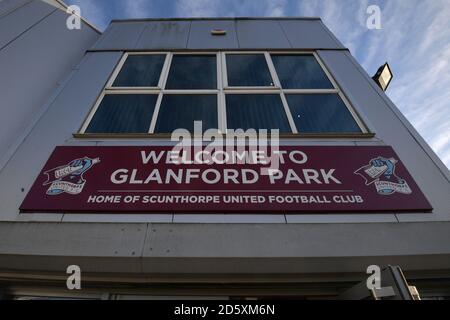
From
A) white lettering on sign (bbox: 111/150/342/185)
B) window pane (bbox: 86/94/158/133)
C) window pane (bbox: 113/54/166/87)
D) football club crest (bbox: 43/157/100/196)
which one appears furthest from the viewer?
window pane (bbox: 113/54/166/87)

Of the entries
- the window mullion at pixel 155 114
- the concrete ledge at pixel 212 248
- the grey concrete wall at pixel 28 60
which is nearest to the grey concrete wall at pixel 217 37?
Result: the grey concrete wall at pixel 28 60

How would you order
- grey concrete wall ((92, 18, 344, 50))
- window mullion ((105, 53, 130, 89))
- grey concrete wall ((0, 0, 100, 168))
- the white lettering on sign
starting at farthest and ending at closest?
grey concrete wall ((92, 18, 344, 50)) < window mullion ((105, 53, 130, 89)) < grey concrete wall ((0, 0, 100, 168)) < the white lettering on sign

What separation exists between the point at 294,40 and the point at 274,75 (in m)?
1.63

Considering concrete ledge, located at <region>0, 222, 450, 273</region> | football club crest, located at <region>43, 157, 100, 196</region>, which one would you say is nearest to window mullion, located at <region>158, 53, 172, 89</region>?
football club crest, located at <region>43, 157, 100, 196</region>

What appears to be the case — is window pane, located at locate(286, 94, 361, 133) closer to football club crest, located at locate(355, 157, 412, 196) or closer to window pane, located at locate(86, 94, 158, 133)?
Answer: football club crest, located at locate(355, 157, 412, 196)

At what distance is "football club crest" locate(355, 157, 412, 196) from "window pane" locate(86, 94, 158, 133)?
3077 millimetres

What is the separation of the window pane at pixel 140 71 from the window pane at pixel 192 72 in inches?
10.9

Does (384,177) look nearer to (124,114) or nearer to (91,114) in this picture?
(124,114)

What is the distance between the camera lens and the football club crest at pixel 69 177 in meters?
3.03

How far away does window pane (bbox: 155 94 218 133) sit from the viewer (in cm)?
403

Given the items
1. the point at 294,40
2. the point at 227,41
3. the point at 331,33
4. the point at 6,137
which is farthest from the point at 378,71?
the point at 6,137

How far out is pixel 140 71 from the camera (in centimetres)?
520

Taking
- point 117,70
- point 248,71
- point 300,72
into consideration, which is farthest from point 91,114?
point 300,72

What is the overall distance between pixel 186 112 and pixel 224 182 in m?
1.70
